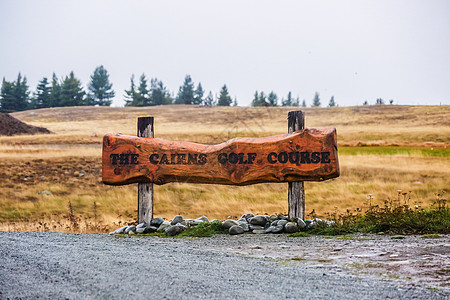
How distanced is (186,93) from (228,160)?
82489 millimetres

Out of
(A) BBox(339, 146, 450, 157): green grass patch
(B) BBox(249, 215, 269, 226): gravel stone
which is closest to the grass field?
(A) BBox(339, 146, 450, 157): green grass patch

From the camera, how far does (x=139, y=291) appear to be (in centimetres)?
453

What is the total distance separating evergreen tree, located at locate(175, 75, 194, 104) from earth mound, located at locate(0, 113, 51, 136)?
45828mm

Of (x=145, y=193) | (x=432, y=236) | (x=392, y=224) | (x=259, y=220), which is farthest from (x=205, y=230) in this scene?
(x=432, y=236)

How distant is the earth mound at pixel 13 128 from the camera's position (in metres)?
42.8

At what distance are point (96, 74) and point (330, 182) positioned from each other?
7033 centimetres

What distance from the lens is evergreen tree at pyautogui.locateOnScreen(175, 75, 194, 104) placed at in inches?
3551

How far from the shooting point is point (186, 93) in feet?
298

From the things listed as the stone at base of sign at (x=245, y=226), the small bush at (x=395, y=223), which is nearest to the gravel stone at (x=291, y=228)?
the stone at base of sign at (x=245, y=226)

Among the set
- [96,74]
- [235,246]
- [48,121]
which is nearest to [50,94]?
[96,74]

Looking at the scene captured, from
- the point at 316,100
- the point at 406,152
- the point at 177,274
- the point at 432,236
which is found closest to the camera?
the point at 177,274

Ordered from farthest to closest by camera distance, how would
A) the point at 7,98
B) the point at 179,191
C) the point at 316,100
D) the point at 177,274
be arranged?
the point at 316,100 < the point at 7,98 < the point at 179,191 < the point at 177,274

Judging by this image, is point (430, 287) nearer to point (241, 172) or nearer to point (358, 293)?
point (358, 293)

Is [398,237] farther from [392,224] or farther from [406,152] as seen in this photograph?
[406,152]
